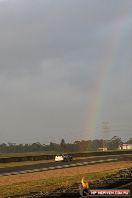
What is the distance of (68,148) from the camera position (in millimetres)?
162375

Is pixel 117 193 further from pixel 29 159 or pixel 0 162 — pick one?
pixel 29 159

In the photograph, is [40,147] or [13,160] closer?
[13,160]

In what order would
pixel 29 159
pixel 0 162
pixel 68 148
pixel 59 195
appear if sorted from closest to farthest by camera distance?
1. pixel 59 195
2. pixel 0 162
3. pixel 29 159
4. pixel 68 148

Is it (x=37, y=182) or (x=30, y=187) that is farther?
(x=37, y=182)

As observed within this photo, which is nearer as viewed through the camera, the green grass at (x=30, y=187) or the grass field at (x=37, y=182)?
the green grass at (x=30, y=187)

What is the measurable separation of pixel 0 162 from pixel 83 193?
6151 centimetres

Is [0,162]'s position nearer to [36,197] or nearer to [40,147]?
[36,197]

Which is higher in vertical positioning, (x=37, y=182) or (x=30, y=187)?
(x=37, y=182)

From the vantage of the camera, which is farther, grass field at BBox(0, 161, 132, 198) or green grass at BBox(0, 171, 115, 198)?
grass field at BBox(0, 161, 132, 198)

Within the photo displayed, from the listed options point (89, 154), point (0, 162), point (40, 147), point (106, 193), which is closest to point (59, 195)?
point (106, 193)

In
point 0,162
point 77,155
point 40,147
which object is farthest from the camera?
point 40,147

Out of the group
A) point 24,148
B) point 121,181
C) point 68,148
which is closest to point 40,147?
point 24,148

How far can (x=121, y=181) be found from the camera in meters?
18.4

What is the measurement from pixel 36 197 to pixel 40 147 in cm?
17498
